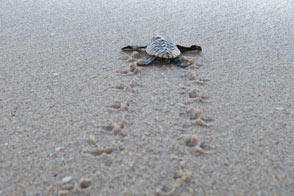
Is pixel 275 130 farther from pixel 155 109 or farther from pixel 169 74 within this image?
pixel 169 74

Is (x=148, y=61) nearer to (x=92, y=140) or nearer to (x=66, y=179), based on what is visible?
(x=92, y=140)

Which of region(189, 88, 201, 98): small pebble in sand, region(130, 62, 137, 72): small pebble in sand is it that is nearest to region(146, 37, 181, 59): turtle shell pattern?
region(130, 62, 137, 72): small pebble in sand

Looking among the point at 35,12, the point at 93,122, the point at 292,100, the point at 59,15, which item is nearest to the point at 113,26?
the point at 59,15

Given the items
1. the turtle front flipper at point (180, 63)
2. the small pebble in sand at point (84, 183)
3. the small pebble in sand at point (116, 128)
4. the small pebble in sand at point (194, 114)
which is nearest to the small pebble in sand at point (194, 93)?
the small pebble in sand at point (194, 114)

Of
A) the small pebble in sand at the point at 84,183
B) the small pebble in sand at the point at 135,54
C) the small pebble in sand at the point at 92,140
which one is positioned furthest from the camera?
the small pebble in sand at the point at 135,54

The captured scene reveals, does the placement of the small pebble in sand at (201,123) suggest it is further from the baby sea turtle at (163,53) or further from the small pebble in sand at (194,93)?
the baby sea turtle at (163,53)

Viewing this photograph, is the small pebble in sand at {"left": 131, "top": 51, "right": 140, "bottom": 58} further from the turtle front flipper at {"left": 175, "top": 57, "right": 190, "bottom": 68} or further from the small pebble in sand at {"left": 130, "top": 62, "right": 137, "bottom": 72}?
the turtle front flipper at {"left": 175, "top": 57, "right": 190, "bottom": 68}
